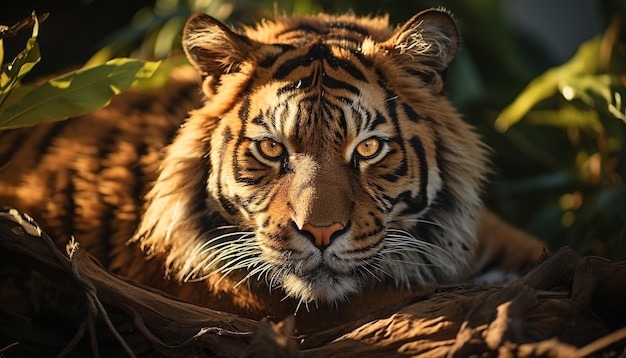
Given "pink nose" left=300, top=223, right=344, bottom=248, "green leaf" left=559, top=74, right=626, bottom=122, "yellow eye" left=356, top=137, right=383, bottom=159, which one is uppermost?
"green leaf" left=559, top=74, right=626, bottom=122

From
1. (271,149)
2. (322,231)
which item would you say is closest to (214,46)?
(271,149)

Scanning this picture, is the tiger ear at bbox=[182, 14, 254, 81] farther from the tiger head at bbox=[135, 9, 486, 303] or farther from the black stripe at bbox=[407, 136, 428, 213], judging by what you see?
the black stripe at bbox=[407, 136, 428, 213]

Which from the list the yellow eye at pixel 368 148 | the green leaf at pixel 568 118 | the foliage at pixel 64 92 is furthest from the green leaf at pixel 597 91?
the foliage at pixel 64 92

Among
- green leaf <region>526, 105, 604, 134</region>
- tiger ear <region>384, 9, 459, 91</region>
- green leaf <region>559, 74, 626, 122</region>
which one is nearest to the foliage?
tiger ear <region>384, 9, 459, 91</region>

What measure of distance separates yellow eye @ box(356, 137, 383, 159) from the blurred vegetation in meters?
0.94

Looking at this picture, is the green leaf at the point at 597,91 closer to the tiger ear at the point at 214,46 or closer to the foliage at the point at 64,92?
the tiger ear at the point at 214,46

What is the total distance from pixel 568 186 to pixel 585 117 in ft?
0.91

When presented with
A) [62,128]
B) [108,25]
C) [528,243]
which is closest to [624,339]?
[528,243]

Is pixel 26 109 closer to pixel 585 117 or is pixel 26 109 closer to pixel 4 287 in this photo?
pixel 4 287

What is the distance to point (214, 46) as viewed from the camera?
78.2 inches

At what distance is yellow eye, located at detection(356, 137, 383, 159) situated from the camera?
1.83 m

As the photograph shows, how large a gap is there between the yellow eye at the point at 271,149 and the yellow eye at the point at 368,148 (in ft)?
0.61

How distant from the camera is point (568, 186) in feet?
9.73

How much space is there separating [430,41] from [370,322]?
2.67ft
